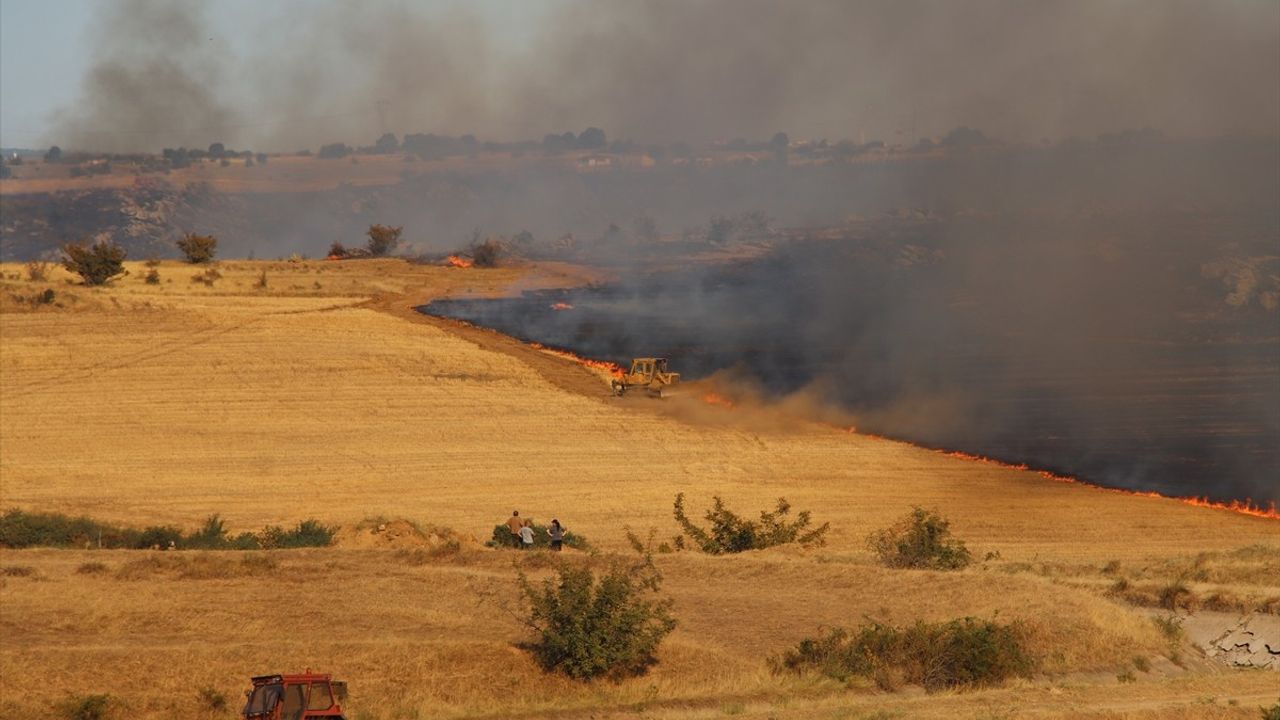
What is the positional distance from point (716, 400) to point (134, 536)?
78.3 feet

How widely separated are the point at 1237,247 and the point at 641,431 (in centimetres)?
6527

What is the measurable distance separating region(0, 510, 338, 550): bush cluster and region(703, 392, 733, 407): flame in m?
20.6

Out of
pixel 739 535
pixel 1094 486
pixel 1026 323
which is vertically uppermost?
pixel 1026 323

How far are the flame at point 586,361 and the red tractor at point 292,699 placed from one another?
37.1 meters

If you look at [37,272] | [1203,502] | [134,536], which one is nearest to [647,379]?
[1203,502]

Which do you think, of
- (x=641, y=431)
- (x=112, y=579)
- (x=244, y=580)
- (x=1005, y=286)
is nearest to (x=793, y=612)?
(x=244, y=580)

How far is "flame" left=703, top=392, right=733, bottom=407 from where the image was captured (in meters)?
53.2

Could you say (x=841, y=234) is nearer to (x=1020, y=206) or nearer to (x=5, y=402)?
(x=1020, y=206)

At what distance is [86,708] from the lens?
820 inches

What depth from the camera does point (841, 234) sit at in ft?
414

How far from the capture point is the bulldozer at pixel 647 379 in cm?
5319

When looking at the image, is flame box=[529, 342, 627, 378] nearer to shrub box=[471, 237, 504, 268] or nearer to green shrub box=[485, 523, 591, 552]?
green shrub box=[485, 523, 591, 552]

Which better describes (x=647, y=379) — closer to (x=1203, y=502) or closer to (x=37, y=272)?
(x=1203, y=502)

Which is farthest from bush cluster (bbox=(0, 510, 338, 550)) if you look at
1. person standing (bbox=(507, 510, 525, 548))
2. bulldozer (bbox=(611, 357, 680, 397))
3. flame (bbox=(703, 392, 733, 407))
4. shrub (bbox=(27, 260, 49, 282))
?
shrub (bbox=(27, 260, 49, 282))
